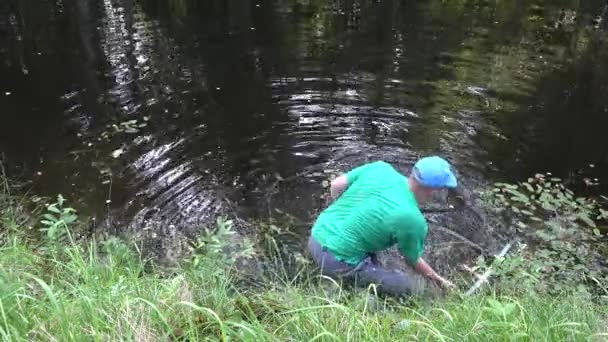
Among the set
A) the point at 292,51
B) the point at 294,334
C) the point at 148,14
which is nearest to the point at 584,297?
the point at 294,334

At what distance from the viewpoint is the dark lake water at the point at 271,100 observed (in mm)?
6691

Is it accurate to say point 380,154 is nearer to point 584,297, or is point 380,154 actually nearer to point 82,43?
point 584,297

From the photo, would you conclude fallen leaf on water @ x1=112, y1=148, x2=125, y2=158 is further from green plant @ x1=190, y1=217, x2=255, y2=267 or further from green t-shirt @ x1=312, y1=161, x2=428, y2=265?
green t-shirt @ x1=312, y1=161, x2=428, y2=265

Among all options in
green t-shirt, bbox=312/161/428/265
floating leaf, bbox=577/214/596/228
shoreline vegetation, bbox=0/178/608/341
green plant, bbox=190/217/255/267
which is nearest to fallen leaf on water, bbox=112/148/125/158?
green plant, bbox=190/217/255/267

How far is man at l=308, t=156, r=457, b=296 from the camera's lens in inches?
155

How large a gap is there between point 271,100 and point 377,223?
16.7ft

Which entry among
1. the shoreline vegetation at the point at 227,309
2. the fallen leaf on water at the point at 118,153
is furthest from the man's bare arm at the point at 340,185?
the fallen leaf on water at the point at 118,153

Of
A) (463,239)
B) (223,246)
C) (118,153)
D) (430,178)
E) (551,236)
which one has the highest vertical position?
(430,178)

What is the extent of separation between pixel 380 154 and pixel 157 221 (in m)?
2.91

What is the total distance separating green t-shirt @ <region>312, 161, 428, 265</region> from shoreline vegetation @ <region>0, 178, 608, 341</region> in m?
0.30

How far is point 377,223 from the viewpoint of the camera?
13.2 ft

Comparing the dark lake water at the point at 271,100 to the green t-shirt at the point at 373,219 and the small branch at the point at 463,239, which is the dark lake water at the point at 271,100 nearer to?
the small branch at the point at 463,239

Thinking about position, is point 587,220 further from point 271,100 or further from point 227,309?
point 271,100

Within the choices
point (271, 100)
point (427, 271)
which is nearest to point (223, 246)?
point (427, 271)
